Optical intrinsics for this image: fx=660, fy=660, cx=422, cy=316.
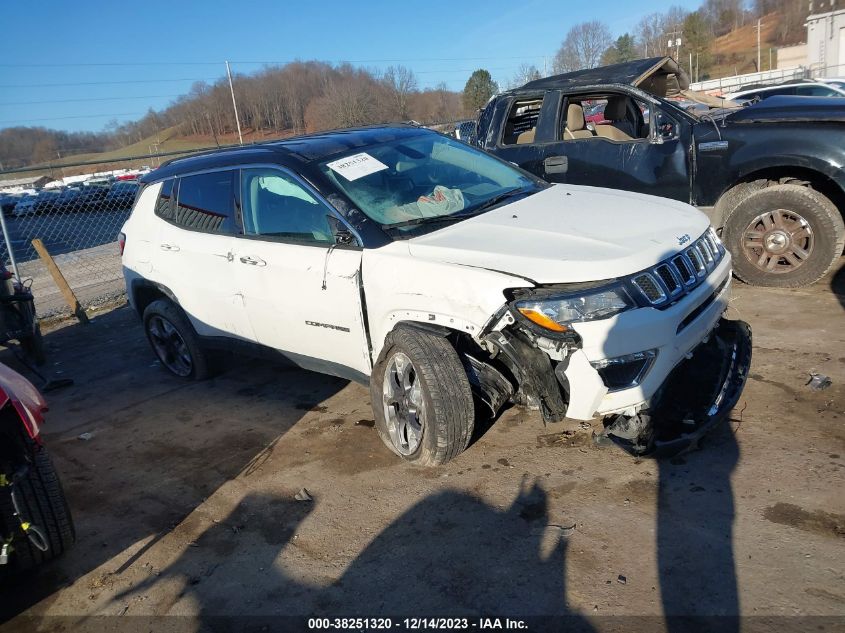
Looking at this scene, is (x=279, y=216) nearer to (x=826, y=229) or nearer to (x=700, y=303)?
(x=700, y=303)

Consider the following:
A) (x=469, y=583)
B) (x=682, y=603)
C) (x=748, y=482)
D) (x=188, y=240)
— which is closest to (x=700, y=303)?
(x=748, y=482)

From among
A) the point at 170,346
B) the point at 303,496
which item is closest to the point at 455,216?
the point at 303,496

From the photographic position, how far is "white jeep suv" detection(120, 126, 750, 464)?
3061mm

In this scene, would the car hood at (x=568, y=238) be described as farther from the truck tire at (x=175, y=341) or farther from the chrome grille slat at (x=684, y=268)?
the truck tire at (x=175, y=341)

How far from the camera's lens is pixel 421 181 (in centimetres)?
421

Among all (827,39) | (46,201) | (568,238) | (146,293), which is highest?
(827,39)

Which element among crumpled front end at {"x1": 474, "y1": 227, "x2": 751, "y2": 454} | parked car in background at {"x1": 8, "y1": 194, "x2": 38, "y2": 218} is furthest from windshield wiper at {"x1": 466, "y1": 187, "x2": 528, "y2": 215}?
parked car in background at {"x1": 8, "y1": 194, "x2": 38, "y2": 218}

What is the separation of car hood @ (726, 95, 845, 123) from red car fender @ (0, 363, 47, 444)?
18.0 ft

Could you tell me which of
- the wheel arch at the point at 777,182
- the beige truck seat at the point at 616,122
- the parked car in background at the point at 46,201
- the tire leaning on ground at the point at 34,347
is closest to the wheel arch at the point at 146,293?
the tire leaning on ground at the point at 34,347

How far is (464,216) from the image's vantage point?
3.88 meters

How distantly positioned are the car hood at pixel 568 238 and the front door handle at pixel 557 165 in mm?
1668

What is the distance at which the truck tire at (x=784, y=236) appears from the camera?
209 inches

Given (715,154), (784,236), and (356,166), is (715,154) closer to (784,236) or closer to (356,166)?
(784,236)

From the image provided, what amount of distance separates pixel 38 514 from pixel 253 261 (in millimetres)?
1934
